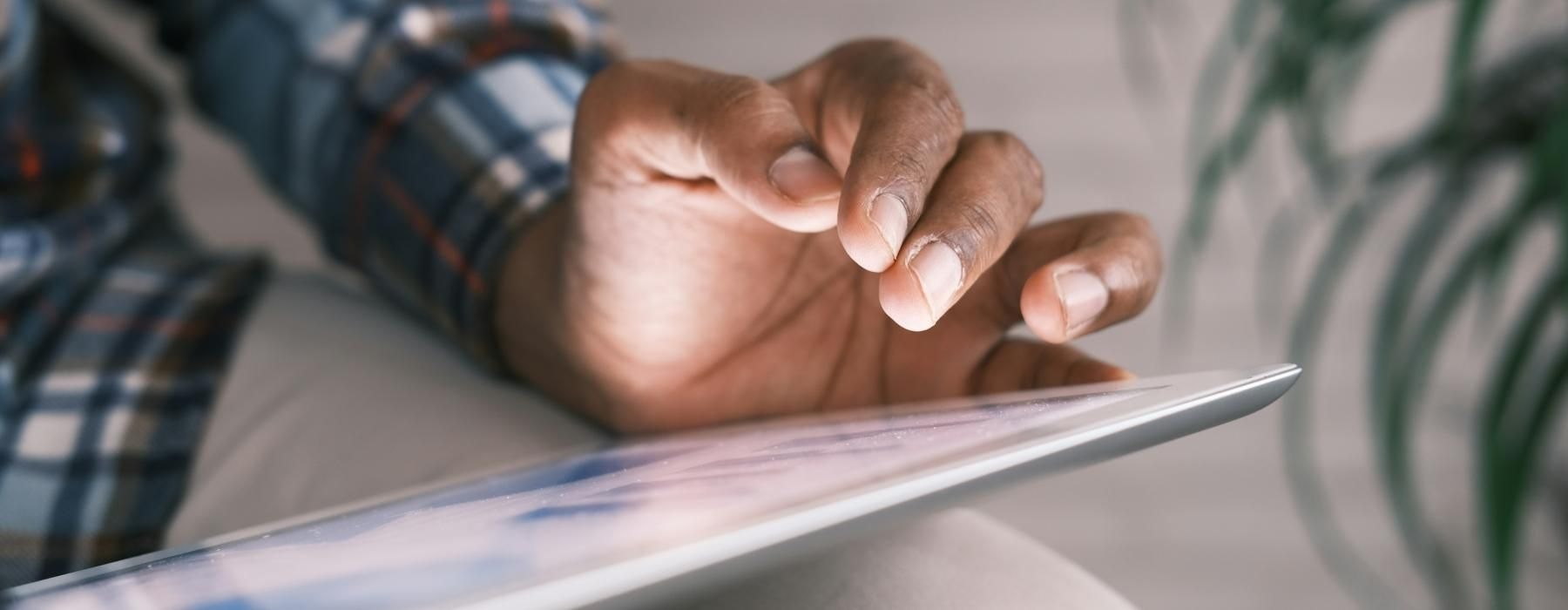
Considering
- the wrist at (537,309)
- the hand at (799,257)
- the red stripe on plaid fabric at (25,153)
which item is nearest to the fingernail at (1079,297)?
the hand at (799,257)

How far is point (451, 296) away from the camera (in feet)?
1.87

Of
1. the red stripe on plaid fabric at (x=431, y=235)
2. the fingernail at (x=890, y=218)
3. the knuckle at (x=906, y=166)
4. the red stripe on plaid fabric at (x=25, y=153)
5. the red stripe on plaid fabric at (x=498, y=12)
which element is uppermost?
the red stripe on plaid fabric at (x=498, y=12)

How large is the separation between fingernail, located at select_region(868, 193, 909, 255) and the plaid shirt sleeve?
30 centimetres

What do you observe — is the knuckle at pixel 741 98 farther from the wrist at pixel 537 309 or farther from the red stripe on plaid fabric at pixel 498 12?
the red stripe on plaid fabric at pixel 498 12

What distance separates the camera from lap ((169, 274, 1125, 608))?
1.00 ft

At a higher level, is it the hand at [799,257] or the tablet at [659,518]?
the hand at [799,257]

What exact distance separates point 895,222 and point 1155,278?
134 millimetres

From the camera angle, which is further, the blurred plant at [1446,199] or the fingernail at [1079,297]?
the blurred plant at [1446,199]

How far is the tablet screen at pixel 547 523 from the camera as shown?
0.56ft

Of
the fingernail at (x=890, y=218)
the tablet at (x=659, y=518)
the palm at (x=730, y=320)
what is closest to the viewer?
the tablet at (x=659, y=518)

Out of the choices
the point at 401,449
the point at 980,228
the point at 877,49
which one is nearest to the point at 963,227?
the point at 980,228

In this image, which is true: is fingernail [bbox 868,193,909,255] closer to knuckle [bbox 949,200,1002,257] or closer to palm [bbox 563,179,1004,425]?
knuckle [bbox 949,200,1002,257]

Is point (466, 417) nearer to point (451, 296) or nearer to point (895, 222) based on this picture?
point (451, 296)

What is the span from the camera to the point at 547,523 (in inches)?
8.3
